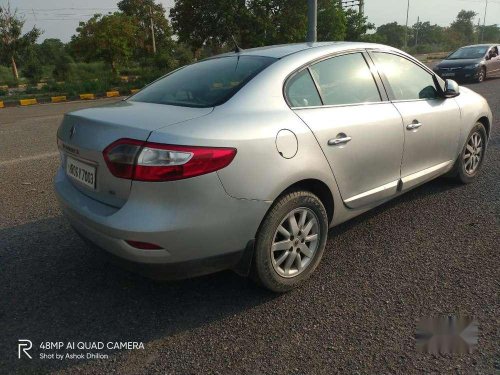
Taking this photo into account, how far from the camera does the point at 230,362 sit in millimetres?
2090

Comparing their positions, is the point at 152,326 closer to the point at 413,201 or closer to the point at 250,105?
the point at 250,105

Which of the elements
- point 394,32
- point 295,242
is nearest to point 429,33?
point 394,32

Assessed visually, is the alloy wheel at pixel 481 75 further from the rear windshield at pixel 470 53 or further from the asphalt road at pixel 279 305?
the asphalt road at pixel 279 305

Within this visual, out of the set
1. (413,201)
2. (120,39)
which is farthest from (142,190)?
(120,39)

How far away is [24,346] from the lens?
2.24 meters

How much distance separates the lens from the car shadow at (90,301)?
2.31 meters

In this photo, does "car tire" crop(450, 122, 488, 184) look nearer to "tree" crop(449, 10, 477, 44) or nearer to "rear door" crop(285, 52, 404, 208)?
"rear door" crop(285, 52, 404, 208)

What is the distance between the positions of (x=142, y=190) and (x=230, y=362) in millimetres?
976

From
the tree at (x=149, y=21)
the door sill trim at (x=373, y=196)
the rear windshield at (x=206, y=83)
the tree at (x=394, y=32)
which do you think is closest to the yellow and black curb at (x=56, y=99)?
the rear windshield at (x=206, y=83)

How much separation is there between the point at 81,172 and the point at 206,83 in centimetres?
100

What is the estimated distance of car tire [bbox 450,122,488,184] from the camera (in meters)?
4.22

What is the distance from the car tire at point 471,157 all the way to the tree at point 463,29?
305 feet

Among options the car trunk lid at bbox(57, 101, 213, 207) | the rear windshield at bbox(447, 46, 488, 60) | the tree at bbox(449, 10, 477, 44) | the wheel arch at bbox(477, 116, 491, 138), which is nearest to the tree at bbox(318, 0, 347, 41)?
the rear windshield at bbox(447, 46, 488, 60)

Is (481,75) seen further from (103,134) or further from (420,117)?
(103,134)
